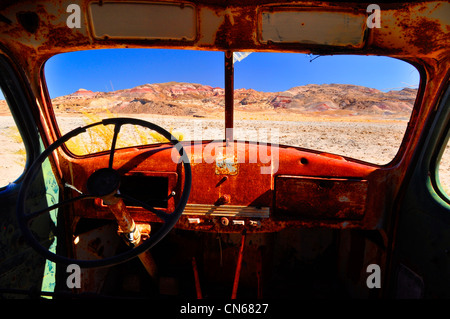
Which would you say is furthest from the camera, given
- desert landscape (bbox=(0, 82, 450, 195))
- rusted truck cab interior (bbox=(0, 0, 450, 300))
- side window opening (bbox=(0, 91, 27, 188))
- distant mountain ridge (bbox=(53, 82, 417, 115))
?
distant mountain ridge (bbox=(53, 82, 417, 115))

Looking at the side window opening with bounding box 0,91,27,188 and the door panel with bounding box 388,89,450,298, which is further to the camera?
the side window opening with bounding box 0,91,27,188

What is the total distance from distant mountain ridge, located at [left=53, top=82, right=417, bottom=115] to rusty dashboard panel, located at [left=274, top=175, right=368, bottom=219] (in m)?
31.4

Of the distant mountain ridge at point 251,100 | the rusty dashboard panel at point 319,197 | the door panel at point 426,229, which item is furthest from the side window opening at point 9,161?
the distant mountain ridge at point 251,100

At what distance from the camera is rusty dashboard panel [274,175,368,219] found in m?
1.93

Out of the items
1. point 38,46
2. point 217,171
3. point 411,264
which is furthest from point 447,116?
point 38,46

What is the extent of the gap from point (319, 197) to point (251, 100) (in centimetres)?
5118

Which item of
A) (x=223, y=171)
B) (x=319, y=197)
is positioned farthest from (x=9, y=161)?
(x=319, y=197)

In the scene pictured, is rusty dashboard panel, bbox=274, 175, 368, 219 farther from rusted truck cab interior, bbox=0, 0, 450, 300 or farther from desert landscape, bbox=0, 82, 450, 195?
desert landscape, bbox=0, 82, 450, 195

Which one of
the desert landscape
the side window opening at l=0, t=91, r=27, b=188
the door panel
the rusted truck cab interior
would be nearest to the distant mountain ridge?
the desert landscape

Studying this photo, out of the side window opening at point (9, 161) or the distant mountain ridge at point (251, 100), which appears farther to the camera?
the distant mountain ridge at point (251, 100)

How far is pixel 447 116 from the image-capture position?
5.45ft

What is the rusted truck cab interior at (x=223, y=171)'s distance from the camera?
5.28 ft

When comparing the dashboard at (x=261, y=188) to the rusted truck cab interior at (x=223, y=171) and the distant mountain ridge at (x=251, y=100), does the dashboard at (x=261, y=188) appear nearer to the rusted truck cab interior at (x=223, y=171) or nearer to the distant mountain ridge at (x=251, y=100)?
the rusted truck cab interior at (x=223, y=171)
